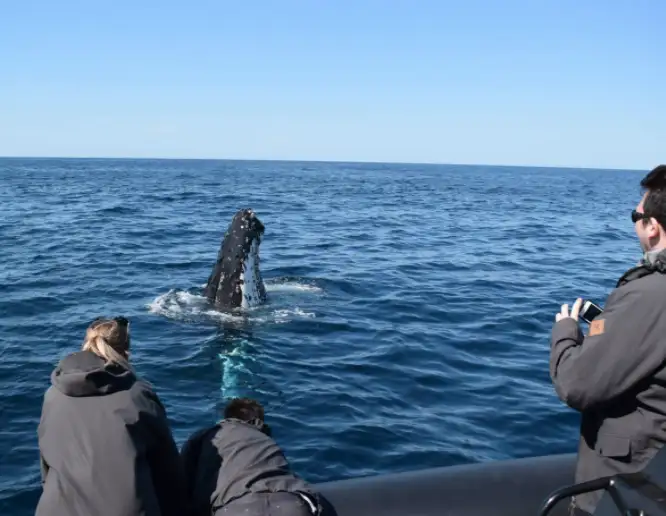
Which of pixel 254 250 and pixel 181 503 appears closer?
pixel 181 503

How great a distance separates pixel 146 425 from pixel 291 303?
11.9 meters

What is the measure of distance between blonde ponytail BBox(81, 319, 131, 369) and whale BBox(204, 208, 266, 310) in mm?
9993

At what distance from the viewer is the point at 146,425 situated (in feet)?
14.6

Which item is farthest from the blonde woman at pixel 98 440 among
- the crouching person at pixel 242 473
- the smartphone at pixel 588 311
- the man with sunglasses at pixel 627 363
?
the smartphone at pixel 588 311

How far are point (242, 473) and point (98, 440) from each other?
90 cm

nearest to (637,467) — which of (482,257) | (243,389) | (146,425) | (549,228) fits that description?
(146,425)

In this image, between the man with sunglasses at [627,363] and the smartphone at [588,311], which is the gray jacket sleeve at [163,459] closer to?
the man with sunglasses at [627,363]

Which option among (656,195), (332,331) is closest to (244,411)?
(656,195)

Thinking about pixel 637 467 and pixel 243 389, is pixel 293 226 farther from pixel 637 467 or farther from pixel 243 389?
pixel 637 467

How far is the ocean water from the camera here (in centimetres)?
960

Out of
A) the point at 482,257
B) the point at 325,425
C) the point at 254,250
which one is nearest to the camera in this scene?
the point at 325,425

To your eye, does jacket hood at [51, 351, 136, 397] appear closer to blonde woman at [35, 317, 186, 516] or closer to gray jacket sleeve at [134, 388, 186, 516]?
blonde woman at [35, 317, 186, 516]

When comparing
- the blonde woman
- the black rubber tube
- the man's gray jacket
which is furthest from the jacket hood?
the man's gray jacket

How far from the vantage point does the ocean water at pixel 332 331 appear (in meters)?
9.60
